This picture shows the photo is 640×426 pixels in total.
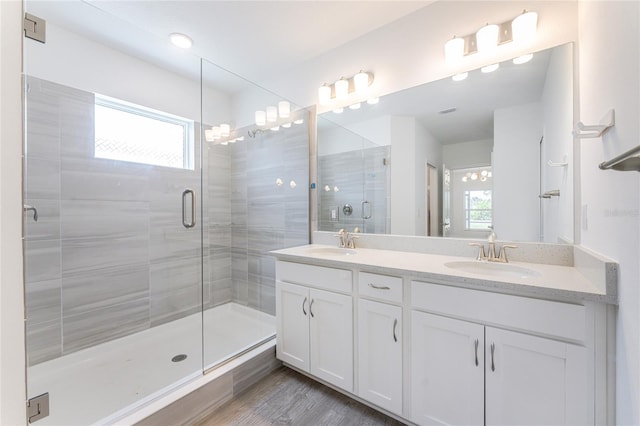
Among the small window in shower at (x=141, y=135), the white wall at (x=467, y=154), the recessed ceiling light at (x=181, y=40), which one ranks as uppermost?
the recessed ceiling light at (x=181, y=40)

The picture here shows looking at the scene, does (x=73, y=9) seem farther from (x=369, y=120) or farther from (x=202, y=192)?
(x=369, y=120)

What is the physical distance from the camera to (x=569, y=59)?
139cm

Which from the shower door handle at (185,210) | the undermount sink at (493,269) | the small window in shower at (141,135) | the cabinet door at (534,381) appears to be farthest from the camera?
the shower door handle at (185,210)

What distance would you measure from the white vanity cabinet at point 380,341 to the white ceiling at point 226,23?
1.90 m

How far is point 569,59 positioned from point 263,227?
2633mm

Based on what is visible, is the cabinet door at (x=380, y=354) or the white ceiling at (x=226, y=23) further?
the white ceiling at (x=226, y=23)

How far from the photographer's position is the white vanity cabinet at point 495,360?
39.1 inches

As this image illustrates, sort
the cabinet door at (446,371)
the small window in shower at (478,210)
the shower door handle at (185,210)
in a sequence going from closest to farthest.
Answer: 1. the cabinet door at (446,371)
2. the small window in shower at (478,210)
3. the shower door handle at (185,210)

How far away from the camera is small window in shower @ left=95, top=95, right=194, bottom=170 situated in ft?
7.18

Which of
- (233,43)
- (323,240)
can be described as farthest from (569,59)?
(233,43)

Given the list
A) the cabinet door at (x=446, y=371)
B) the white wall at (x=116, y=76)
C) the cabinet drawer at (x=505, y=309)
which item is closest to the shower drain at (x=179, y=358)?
the cabinet door at (x=446, y=371)

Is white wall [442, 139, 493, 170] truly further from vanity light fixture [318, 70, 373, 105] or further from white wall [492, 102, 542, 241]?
vanity light fixture [318, 70, 373, 105]

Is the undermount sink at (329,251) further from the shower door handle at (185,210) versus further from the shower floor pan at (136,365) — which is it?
the shower door handle at (185,210)

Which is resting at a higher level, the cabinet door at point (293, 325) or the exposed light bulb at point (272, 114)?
the exposed light bulb at point (272, 114)
